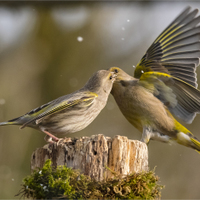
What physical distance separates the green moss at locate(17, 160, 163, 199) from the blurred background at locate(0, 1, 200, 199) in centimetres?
279

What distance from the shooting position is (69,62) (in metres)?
5.40

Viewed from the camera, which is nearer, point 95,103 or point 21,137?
point 95,103

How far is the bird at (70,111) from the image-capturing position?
226cm

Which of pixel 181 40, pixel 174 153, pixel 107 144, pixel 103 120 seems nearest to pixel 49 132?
pixel 107 144

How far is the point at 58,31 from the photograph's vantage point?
5719mm

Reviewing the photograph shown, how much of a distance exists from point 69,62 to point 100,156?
3762mm

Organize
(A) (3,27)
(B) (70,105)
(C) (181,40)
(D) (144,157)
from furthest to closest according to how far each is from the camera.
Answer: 1. (A) (3,27)
2. (C) (181,40)
3. (B) (70,105)
4. (D) (144,157)

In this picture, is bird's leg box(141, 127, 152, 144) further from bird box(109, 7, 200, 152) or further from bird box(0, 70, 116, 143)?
bird box(0, 70, 116, 143)

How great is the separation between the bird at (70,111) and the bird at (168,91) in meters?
0.46

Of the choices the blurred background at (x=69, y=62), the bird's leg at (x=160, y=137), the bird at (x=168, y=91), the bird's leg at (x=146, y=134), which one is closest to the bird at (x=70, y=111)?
the bird at (x=168, y=91)

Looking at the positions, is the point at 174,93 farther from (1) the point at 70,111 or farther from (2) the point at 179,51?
(1) the point at 70,111

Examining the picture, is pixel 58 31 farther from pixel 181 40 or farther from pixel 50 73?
pixel 181 40

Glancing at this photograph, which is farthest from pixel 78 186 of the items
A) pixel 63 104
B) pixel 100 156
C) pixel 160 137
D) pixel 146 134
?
pixel 160 137

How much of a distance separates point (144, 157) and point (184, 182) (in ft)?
11.4
